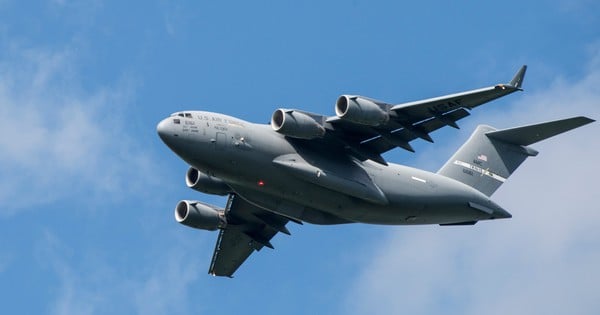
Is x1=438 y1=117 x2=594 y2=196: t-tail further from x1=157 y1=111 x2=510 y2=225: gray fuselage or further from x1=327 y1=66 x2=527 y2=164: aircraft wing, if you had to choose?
x1=327 y1=66 x2=527 y2=164: aircraft wing

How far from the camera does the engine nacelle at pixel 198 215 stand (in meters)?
35.2

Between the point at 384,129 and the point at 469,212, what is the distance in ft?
11.6

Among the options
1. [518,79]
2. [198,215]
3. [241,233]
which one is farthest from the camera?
[241,233]

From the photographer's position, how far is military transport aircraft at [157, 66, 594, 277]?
30.4 m

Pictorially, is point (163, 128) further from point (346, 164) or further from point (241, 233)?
point (241, 233)

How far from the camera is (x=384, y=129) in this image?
31.8 meters

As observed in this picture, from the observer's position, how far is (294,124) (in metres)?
30.6

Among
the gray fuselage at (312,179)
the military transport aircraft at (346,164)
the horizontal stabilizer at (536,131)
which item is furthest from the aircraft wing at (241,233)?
Answer: the horizontal stabilizer at (536,131)

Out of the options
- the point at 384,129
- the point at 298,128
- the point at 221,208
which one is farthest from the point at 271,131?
the point at 221,208

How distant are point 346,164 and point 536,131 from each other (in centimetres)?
512

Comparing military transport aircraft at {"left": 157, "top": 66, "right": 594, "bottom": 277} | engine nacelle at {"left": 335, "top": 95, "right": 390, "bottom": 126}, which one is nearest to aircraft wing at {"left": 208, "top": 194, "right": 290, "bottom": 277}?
military transport aircraft at {"left": 157, "top": 66, "right": 594, "bottom": 277}

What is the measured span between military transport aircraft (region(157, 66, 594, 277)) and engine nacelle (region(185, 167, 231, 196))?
25 millimetres

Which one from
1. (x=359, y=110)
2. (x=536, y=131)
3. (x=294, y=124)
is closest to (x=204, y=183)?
(x=294, y=124)

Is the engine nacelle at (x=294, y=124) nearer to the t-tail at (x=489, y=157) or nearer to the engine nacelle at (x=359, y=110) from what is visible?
the engine nacelle at (x=359, y=110)
